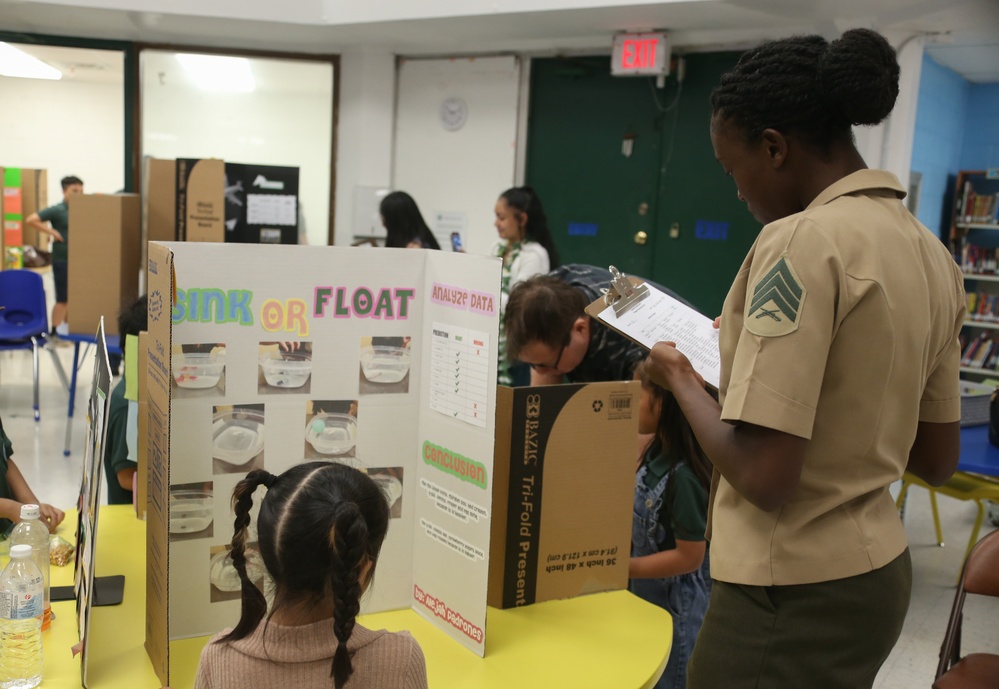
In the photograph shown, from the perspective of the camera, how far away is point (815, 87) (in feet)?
3.47

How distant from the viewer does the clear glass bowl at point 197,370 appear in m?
1.29

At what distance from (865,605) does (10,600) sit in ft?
3.84

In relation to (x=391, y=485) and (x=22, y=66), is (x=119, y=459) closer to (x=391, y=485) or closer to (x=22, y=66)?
(x=391, y=485)

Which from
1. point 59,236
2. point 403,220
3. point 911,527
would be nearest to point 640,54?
point 403,220

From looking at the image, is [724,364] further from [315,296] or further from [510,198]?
[510,198]

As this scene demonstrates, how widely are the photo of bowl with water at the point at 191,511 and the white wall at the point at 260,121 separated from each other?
589 centimetres

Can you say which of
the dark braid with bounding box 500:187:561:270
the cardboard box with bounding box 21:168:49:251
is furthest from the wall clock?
the cardboard box with bounding box 21:168:49:251

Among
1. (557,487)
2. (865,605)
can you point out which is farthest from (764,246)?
(557,487)

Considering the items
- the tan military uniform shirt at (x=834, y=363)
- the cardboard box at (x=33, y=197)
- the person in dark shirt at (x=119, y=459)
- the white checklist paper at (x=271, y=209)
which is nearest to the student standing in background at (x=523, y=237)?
the white checklist paper at (x=271, y=209)

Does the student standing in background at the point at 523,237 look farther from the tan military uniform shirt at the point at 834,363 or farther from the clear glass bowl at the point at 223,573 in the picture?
the tan military uniform shirt at the point at 834,363

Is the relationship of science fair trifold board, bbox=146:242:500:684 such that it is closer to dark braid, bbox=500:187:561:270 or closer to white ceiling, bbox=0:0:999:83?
dark braid, bbox=500:187:561:270

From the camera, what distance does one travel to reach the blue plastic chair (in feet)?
17.6

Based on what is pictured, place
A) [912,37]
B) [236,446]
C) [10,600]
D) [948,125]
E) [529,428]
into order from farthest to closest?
[948,125]
[912,37]
[529,428]
[236,446]
[10,600]

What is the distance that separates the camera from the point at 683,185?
5723 mm
